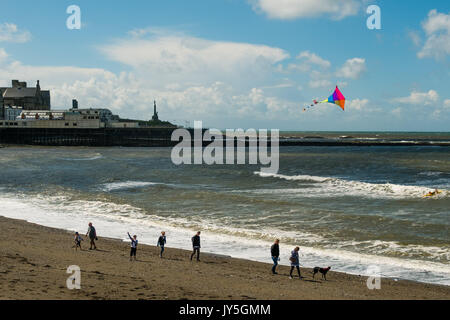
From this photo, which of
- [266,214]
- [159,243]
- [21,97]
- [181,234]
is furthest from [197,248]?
Answer: [21,97]

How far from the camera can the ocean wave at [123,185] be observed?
108 ft

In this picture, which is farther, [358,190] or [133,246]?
[358,190]

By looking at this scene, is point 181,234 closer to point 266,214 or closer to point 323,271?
point 266,214

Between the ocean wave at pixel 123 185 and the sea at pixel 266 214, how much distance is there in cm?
16

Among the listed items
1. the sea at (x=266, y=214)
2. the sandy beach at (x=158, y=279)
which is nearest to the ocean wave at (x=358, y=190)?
the sea at (x=266, y=214)

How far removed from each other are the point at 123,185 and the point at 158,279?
2414 centimetres

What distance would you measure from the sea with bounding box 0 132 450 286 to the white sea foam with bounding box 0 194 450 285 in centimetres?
4

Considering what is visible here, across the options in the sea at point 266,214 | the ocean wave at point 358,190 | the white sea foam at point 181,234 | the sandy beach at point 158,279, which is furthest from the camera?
the ocean wave at point 358,190

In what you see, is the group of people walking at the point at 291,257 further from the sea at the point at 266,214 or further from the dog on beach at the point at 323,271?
the sea at the point at 266,214

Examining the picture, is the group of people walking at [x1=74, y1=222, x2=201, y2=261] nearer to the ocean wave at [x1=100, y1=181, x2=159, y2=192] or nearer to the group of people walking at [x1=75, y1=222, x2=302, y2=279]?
the group of people walking at [x1=75, y1=222, x2=302, y2=279]

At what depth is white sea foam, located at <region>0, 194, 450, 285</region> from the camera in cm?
1390

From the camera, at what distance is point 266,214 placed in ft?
74.2
